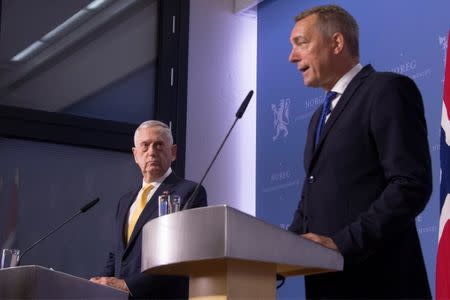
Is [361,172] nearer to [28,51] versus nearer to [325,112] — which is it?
[325,112]

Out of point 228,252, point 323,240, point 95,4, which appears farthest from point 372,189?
point 95,4

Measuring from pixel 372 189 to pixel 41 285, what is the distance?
1.15 metres

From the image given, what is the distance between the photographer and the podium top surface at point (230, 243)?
2061 millimetres

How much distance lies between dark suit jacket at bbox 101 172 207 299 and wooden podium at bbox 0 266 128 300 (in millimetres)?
704

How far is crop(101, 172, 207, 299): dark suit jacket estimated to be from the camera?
3.76m

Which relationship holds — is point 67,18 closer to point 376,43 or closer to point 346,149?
point 376,43

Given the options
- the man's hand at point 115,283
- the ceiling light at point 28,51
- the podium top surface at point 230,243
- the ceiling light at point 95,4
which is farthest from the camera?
the ceiling light at point 95,4

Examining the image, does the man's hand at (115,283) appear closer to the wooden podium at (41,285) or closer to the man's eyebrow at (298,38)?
the wooden podium at (41,285)

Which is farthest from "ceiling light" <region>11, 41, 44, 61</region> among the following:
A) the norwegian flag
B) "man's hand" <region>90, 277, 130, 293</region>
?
the norwegian flag

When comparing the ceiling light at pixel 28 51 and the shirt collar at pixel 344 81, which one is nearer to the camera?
the shirt collar at pixel 344 81

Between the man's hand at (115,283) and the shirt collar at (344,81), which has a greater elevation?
the shirt collar at (344,81)

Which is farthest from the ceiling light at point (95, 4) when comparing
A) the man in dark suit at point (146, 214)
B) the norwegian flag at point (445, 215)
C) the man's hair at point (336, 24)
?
the man's hair at point (336, 24)

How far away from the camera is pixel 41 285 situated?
2873mm

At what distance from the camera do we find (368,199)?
249cm
